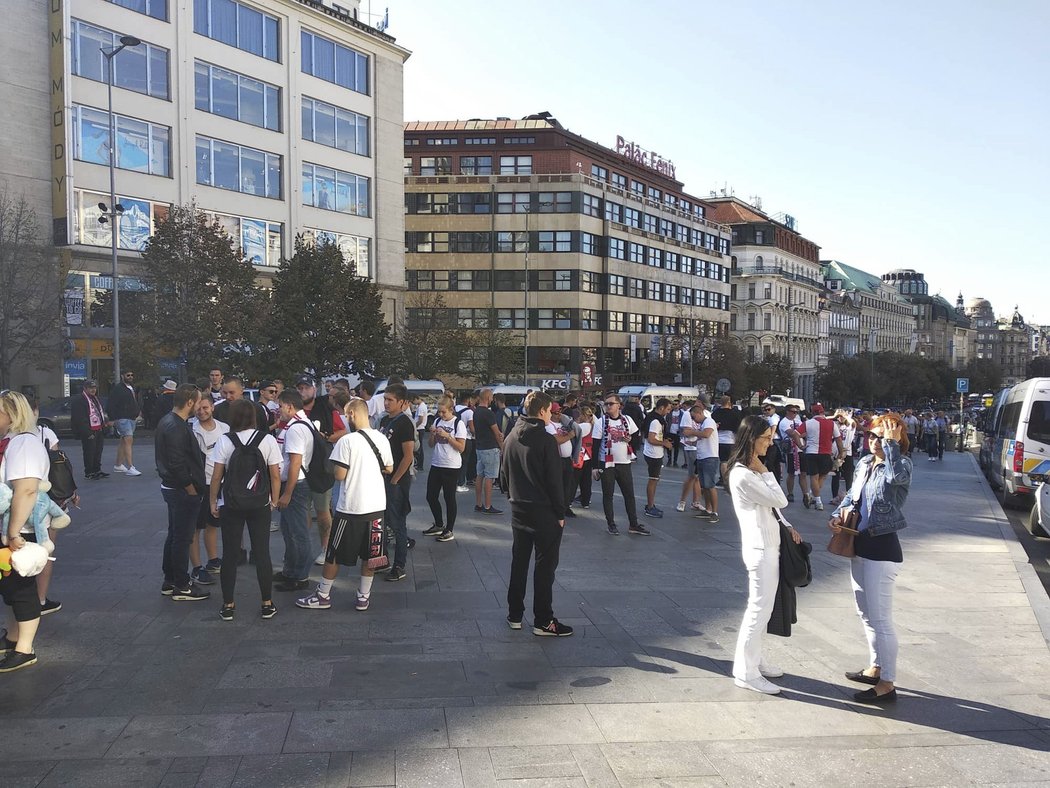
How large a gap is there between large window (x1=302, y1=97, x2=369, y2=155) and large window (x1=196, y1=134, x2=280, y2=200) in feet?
8.96

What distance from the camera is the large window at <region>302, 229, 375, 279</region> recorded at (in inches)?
1618

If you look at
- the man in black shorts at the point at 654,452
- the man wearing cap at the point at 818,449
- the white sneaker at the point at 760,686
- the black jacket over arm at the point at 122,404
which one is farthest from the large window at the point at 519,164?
the white sneaker at the point at 760,686

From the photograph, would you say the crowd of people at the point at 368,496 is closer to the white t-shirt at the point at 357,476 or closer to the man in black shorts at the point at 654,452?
the white t-shirt at the point at 357,476

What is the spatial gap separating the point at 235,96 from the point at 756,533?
1493 inches

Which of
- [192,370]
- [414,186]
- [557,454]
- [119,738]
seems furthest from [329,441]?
[414,186]

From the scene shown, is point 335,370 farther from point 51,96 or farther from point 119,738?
point 119,738

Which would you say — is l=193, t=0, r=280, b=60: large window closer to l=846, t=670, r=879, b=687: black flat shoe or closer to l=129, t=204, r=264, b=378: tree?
l=129, t=204, r=264, b=378: tree

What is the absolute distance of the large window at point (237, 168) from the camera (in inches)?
1416

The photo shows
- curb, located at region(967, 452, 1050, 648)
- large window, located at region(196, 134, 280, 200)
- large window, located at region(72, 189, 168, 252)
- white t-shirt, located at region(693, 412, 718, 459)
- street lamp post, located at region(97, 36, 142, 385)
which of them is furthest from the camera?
large window, located at region(196, 134, 280, 200)

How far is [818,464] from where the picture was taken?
13930 millimetres

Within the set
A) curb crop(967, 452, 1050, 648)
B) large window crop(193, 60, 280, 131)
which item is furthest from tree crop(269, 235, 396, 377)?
curb crop(967, 452, 1050, 648)

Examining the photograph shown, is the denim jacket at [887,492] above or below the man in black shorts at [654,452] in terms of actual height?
above

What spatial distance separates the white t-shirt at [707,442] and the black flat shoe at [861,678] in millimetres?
6620

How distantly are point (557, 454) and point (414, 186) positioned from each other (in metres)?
54.3
